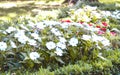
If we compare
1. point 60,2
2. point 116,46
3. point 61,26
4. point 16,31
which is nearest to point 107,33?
point 116,46

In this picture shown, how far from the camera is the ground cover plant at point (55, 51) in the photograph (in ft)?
13.2

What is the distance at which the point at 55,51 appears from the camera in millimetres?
4234

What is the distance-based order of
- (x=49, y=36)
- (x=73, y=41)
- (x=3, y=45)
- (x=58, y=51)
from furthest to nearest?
(x=49, y=36)
(x=73, y=41)
(x=58, y=51)
(x=3, y=45)

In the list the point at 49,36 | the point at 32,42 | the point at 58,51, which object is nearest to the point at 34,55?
the point at 32,42

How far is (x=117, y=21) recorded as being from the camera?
6984 mm

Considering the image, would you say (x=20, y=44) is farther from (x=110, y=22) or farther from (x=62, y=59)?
(x=110, y=22)

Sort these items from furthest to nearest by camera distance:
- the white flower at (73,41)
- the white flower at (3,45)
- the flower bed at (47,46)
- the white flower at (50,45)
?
the white flower at (73,41) < the white flower at (50,45) < the flower bed at (47,46) < the white flower at (3,45)

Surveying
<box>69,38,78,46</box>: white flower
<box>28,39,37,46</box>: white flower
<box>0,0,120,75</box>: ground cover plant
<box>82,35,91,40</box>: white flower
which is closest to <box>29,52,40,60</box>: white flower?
<box>0,0,120,75</box>: ground cover plant

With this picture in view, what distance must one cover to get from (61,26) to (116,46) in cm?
93

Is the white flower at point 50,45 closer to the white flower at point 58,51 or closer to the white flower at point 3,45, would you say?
the white flower at point 58,51

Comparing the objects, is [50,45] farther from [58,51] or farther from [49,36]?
[49,36]

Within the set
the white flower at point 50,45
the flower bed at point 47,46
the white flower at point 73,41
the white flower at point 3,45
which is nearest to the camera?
the white flower at point 3,45

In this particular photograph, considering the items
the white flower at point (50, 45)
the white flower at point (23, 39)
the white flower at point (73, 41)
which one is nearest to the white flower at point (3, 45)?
the white flower at point (23, 39)

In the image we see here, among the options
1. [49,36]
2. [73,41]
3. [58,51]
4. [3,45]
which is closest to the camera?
[3,45]
